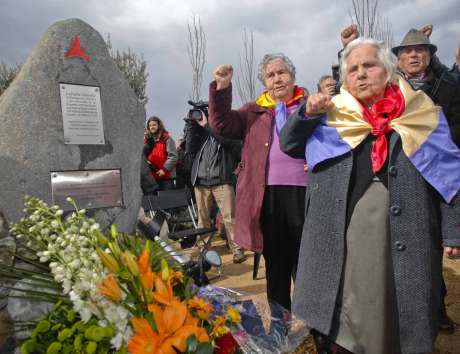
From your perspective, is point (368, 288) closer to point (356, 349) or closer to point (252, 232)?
point (356, 349)

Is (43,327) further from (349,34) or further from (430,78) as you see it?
(430,78)

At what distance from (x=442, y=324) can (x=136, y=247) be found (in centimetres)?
283

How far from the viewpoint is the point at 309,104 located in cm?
181

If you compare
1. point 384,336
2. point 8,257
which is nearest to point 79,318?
point 8,257

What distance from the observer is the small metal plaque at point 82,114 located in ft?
7.18

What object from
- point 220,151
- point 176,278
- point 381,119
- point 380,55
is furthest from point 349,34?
point 220,151

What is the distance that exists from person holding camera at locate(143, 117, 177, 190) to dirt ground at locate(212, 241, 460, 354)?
1606 mm

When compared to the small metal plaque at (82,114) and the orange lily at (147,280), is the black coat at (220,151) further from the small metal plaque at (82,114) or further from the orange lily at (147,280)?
the orange lily at (147,280)

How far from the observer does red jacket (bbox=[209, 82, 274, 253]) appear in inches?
95.6

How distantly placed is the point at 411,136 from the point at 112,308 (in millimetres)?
1423

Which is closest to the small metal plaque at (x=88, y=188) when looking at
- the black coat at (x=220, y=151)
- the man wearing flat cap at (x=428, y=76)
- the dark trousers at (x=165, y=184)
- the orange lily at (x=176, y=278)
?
the orange lily at (x=176, y=278)

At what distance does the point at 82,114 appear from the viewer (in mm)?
2236

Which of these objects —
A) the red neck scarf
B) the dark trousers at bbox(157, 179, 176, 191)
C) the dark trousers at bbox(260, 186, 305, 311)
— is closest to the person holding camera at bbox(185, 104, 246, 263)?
the dark trousers at bbox(157, 179, 176, 191)

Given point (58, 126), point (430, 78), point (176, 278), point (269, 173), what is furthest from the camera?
point (430, 78)
